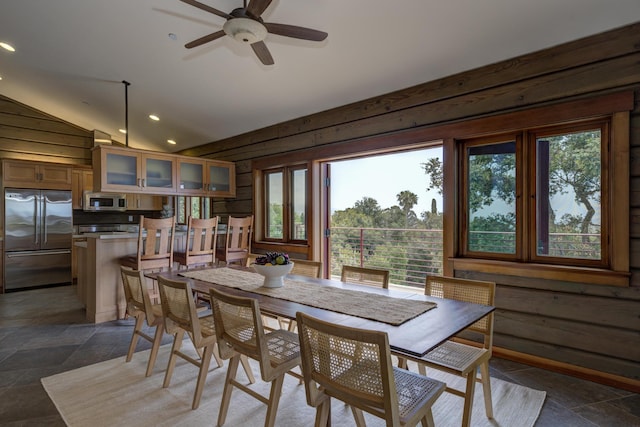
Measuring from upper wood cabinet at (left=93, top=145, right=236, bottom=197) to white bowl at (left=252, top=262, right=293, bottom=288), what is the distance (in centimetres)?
314

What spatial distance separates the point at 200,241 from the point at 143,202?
398 centimetres

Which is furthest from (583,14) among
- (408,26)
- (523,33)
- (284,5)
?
(284,5)

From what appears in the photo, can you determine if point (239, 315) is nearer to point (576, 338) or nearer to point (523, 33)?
point (576, 338)

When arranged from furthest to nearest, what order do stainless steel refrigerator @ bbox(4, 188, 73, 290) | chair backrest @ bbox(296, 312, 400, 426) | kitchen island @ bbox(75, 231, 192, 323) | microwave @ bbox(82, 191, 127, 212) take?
microwave @ bbox(82, 191, 127, 212) < stainless steel refrigerator @ bbox(4, 188, 73, 290) < kitchen island @ bbox(75, 231, 192, 323) < chair backrest @ bbox(296, 312, 400, 426)

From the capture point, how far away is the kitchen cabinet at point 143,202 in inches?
283

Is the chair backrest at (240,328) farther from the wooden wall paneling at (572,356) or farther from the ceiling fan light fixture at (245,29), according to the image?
the wooden wall paneling at (572,356)

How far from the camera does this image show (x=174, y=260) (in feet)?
13.9

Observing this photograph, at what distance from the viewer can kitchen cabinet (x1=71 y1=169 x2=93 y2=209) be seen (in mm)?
6384

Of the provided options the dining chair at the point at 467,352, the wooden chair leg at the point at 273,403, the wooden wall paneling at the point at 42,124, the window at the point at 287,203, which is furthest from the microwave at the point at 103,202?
the dining chair at the point at 467,352

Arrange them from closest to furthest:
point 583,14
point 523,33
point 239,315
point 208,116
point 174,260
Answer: point 239,315 < point 583,14 < point 523,33 < point 174,260 < point 208,116

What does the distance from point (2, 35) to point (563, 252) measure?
637 centimetres

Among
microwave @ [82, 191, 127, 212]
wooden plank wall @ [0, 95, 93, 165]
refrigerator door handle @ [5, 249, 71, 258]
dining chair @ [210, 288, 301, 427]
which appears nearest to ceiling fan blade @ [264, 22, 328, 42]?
dining chair @ [210, 288, 301, 427]

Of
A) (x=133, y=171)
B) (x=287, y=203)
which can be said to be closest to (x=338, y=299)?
(x=287, y=203)

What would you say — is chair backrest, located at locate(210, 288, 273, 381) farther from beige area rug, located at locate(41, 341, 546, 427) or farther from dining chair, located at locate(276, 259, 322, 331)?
dining chair, located at locate(276, 259, 322, 331)
